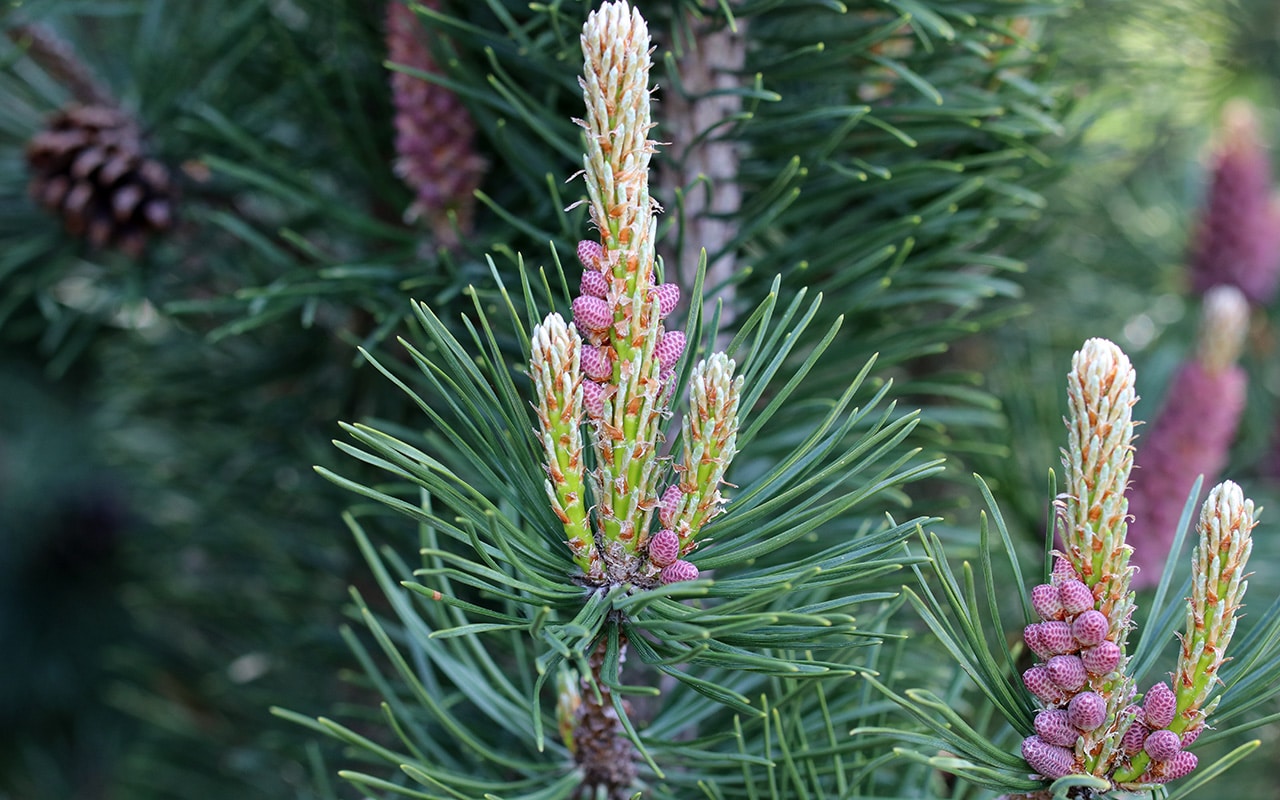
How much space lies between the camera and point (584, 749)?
0.52 m

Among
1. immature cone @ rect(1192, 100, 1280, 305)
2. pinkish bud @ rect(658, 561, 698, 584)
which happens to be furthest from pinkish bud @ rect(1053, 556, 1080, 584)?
immature cone @ rect(1192, 100, 1280, 305)

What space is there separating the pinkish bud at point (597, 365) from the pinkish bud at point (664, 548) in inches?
2.6

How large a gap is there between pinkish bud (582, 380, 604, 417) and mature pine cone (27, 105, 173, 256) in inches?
19.1

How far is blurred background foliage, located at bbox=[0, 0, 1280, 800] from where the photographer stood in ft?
2.09

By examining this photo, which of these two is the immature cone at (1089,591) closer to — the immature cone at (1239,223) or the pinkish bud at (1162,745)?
the pinkish bud at (1162,745)

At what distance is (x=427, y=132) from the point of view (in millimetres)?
645

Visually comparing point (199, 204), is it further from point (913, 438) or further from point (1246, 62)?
point (1246, 62)

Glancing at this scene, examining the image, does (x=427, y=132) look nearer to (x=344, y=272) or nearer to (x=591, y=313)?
(x=344, y=272)

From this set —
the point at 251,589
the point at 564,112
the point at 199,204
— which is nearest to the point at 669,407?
the point at 564,112

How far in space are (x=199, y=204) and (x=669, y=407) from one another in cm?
51

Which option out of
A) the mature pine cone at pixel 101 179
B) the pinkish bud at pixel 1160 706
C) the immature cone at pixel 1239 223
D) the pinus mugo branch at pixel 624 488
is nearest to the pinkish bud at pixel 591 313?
the pinus mugo branch at pixel 624 488

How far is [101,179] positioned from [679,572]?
1.81 ft

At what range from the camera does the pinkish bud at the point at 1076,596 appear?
1.32 ft

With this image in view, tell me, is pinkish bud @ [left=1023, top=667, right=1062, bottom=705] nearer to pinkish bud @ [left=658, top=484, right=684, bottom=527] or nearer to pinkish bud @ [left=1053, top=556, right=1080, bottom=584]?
pinkish bud @ [left=1053, top=556, right=1080, bottom=584]
